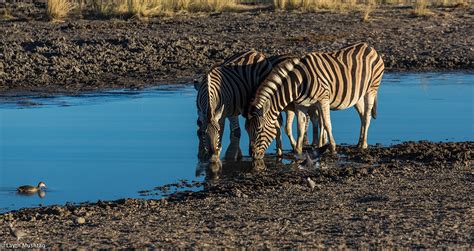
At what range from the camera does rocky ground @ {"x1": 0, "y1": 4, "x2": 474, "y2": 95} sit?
19.5 metres

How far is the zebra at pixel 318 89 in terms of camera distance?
12.4 metres

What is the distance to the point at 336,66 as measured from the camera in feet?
44.0

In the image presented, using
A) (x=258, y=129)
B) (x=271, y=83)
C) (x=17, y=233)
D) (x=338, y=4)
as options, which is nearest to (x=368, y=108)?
(x=271, y=83)

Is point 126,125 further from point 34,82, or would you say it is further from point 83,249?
point 83,249

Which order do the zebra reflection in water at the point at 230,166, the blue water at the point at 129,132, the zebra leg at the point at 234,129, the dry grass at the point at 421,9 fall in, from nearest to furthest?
the blue water at the point at 129,132
the zebra reflection in water at the point at 230,166
the zebra leg at the point at 234,129
the dry grass at the point at 421,9

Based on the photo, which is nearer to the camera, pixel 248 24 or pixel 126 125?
pixel 126 125

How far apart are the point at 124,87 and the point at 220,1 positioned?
8.03 metres

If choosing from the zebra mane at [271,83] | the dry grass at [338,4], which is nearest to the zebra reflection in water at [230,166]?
the zebra mane at [271,83]

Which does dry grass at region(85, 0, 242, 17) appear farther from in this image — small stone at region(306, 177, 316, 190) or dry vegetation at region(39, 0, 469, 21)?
small stone at region(306, 177, 316, 190)

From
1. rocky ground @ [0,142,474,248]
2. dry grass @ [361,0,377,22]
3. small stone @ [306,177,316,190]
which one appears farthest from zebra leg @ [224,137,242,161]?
dry grass @ [361,0,377,22]

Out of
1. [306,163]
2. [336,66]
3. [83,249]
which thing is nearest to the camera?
[83,249]

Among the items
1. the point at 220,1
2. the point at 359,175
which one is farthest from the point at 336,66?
the point at 220,1

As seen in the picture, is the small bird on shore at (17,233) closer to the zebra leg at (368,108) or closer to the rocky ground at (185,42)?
the zebra leg at (368,108)

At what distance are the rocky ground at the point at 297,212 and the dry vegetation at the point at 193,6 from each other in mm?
13438
